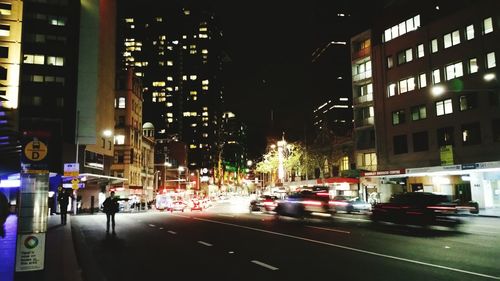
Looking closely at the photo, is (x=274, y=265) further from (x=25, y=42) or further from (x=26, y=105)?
(x=25, y=42)

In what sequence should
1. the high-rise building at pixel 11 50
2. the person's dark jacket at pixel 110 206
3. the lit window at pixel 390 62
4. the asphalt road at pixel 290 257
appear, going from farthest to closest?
the lit window at pixel 390 62, the high-rise building at pixel 11 50, the person's dark jacket at pixel 110 206, the asphalt road at pixel 290 257

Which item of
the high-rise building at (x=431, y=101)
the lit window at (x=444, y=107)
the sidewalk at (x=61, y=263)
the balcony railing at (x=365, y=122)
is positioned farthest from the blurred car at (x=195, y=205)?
the sidewalk at (x=61, y=263)

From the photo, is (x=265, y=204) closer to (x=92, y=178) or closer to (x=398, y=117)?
(x=398, y=117)

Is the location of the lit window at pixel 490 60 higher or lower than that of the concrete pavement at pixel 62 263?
higher

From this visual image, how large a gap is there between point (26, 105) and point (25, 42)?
935 centimetres

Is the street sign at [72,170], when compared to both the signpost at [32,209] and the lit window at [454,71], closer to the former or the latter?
the signpost at [32,209]

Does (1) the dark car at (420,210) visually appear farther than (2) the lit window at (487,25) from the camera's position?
No

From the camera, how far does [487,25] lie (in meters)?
39.1

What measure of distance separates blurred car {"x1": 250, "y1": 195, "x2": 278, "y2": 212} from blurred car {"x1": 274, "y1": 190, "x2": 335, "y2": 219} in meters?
8.81

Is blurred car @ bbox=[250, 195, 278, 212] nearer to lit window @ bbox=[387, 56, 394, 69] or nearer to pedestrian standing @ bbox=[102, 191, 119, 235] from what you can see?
pedestrian standing @ bbox=[102, 191, 119, 235]

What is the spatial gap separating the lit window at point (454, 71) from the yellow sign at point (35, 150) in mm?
41737

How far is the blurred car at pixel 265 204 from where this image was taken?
127ft

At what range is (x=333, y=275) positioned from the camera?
31.3 ft

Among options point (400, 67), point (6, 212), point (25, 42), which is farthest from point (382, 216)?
point (25, 42)
